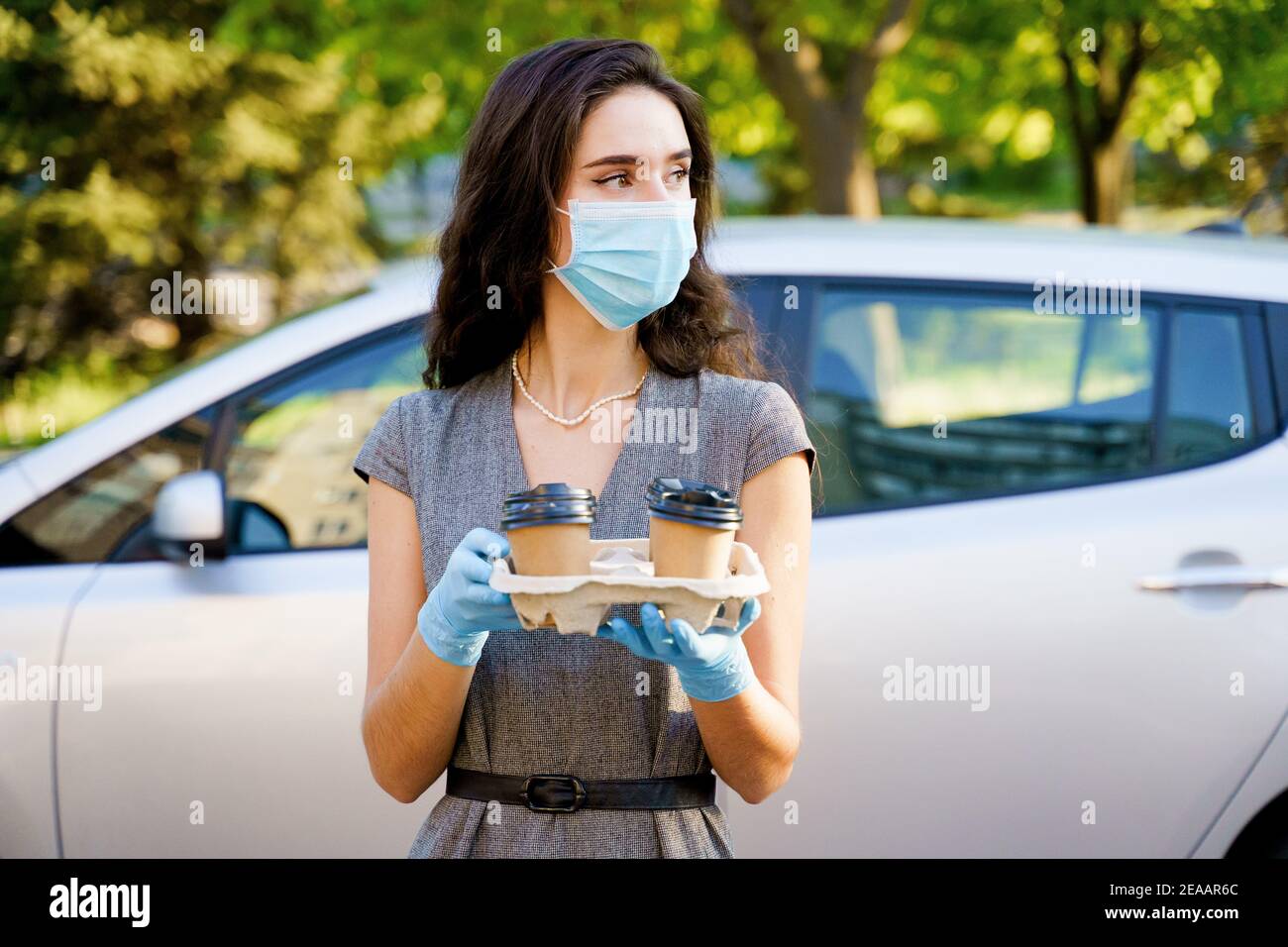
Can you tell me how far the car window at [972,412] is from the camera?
3117 millimetres

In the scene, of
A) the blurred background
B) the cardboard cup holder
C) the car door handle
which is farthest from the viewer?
the blurred background

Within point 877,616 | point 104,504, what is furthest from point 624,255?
point 104,504

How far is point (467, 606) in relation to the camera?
1.58m

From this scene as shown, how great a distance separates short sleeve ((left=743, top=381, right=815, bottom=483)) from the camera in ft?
5.98

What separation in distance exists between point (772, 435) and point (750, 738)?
40 centimetres

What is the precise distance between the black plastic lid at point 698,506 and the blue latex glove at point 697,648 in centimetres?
11

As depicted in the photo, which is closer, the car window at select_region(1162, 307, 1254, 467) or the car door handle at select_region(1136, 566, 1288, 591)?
the car door handle at select_region(1136, 566, 1288, 591)

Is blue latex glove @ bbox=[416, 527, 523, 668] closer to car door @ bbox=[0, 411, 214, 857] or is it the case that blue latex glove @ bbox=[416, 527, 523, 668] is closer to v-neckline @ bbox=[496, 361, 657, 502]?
v-neckline @ bbox=[496, 361, 657, 502]

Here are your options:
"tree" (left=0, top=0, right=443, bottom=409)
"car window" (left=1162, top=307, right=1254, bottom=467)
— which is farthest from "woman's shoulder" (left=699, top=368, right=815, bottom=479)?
"tree" (left=0, top=0, right=443, bottom=409)

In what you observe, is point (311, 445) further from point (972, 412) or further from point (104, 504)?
point (972, 412)

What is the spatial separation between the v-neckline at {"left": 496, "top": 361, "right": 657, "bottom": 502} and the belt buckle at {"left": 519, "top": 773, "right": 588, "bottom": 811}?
1.24 feet

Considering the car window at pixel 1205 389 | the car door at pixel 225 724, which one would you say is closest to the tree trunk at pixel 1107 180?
the car window at pixel 1205 389

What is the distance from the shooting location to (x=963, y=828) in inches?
111

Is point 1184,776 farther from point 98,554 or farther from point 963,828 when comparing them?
point 98,554
